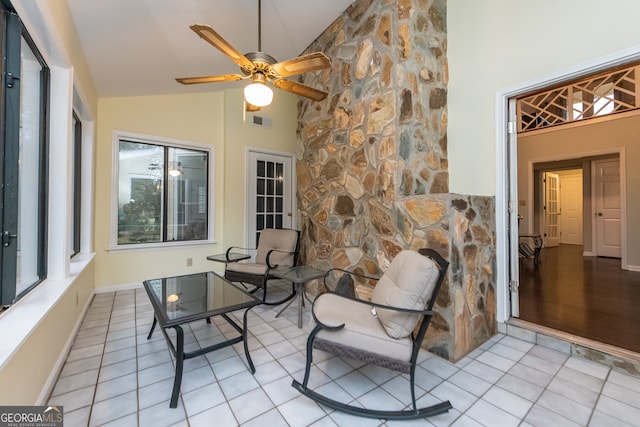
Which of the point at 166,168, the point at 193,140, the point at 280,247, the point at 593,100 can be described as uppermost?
the point at 593,100

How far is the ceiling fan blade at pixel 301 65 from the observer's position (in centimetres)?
213

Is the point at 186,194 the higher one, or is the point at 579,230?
the point at 186,194

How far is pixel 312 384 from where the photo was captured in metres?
1.78

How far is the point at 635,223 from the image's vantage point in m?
4.61

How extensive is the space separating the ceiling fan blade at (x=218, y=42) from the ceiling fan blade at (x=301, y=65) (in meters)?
0.23

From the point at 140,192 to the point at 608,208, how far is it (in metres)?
8.95

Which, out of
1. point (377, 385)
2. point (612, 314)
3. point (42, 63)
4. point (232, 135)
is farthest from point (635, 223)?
point (42, 63)

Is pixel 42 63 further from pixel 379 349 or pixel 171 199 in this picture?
pixel 379 349

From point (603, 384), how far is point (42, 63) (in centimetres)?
441

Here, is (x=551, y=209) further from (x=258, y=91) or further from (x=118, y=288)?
(x=118, y=288)

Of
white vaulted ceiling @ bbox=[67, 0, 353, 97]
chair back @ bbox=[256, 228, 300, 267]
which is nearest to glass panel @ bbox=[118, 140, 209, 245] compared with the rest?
white vaulted ceiling @ bbox=[67, 0, 353, 97]

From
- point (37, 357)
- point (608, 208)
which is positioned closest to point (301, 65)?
point (37, 357)

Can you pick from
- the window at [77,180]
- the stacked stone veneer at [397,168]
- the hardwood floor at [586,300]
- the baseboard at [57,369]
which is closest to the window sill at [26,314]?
the baseboard at [57,369]

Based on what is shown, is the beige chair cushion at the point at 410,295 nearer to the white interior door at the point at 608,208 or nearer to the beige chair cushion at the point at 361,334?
the beige chair cushion at the point at 361,334
